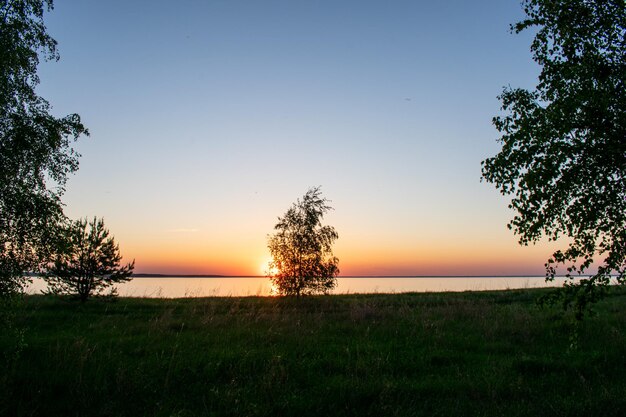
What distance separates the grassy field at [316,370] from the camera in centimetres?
874

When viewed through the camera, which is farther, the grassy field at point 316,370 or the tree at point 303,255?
the tree at point 303,255

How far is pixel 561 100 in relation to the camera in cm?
868

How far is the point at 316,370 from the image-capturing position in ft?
36.6

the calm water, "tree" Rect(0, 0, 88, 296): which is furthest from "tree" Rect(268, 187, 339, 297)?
"tree" Rect(0, 0, 88, 296)

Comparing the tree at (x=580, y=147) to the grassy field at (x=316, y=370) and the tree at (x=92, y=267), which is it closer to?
the grassy field at (x=316, y=370)

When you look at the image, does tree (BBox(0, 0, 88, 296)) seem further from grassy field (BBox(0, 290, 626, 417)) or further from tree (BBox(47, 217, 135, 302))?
tree (BBox(47, 217, 135, 302))

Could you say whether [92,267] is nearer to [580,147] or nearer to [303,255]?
[303,255]

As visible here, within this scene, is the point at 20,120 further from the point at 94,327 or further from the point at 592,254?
the point at 592,254

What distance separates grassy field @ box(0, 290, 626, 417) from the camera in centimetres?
874

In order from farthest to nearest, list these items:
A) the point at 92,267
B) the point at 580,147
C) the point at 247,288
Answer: the point at 247,288, the point at 92,267, the point at 580,147

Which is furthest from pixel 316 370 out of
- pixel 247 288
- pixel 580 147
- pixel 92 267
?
pixel 247 288

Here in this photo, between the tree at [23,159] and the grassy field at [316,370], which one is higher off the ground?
the tree at [23,159]

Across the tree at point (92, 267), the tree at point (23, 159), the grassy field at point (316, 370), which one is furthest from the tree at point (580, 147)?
the tree at point (92, 267)

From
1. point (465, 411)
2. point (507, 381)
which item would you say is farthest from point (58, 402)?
point (507, 381)
